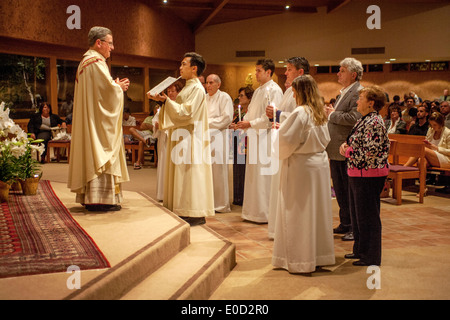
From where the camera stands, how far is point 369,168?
12.8ft

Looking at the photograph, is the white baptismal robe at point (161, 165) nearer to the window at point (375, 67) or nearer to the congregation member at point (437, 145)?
the congregation member at point (437, 145)

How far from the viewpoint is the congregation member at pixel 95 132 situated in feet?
14.7

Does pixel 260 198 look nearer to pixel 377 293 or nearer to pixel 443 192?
pixel 377 293

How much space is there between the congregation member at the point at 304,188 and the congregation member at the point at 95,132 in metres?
1.62

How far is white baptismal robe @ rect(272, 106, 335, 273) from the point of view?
375cm

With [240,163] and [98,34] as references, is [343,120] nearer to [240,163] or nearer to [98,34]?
[240,163]

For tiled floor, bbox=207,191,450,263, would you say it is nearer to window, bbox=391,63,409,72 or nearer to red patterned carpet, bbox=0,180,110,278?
red patterned carpet, bbox=0,180,110,278

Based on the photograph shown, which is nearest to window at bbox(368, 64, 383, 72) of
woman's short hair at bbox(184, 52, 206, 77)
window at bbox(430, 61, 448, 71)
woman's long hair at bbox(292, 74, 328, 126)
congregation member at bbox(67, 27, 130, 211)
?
window at bbox(430, 61, 448, 71)

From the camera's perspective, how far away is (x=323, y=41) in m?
16.1
